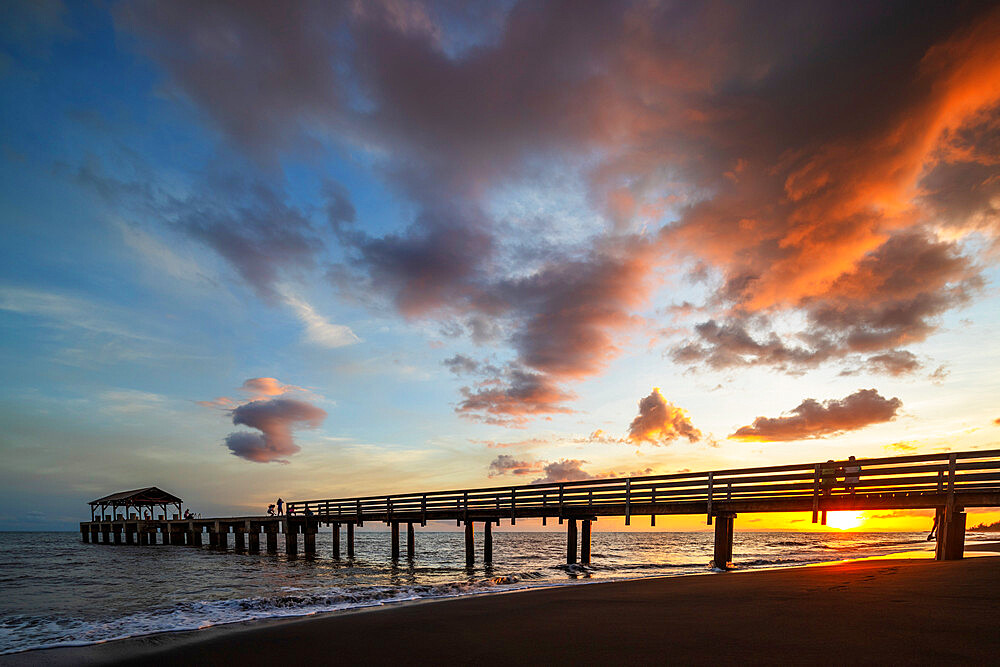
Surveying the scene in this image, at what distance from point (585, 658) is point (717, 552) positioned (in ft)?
53.5

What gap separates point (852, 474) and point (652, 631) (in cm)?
1386

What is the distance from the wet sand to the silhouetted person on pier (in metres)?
6.05

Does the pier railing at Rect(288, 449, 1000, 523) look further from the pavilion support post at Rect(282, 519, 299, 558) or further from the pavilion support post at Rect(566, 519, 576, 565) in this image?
the pavilion support post at Rect(282, 519, 299, 558)

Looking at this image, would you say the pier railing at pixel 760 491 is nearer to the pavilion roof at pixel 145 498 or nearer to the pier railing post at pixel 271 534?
the pier railing post at pixel 271 534

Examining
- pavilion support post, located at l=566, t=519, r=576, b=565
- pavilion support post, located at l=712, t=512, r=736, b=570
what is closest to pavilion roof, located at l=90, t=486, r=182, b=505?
pavilion support post, located at l=566, t=519, r=576, b=565

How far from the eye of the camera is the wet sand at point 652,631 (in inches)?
219

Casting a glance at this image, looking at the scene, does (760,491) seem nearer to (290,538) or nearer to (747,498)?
(747,498)

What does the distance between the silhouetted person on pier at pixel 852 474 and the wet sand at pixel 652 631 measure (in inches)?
238

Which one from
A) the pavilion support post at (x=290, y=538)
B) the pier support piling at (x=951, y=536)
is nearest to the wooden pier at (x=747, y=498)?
the pier support piling at (x=951, y=536)

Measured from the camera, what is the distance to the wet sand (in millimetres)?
5574

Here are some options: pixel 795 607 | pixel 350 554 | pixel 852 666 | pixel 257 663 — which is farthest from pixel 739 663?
pixel 350 554

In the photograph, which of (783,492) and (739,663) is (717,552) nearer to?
(783,492)

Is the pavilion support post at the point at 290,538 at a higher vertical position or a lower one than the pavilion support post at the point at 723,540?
lower

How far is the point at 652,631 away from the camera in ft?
22.6
